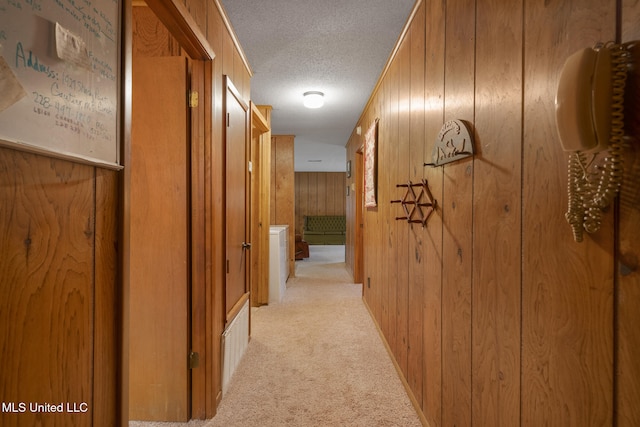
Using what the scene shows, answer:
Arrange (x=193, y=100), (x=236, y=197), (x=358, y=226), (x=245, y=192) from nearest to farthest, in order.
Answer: (x=193, y=100), (x=236, y=197), (x=245, y=192), (x=358, y=226)

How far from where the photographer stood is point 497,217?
1.06 m

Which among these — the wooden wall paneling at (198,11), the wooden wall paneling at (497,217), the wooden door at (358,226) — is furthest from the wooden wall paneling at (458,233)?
the wooden door at (358,226)

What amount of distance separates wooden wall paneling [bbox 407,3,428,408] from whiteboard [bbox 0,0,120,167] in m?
1.44

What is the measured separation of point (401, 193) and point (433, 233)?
639mm

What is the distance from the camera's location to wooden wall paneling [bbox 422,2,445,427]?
4.99ft

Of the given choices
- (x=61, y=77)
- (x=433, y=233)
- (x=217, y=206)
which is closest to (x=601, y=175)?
(x=433, y=233)

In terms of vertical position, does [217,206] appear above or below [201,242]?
above

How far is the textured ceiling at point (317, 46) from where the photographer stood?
6.43ft

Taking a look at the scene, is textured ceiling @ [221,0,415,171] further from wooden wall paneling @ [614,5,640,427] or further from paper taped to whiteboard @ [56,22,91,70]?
wooden wall paneling @ [614,5,640,427]

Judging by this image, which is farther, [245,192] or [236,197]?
[245,192]

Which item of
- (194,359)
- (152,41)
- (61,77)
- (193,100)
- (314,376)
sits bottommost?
(314,376)

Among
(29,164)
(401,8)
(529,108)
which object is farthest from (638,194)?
(401,8)

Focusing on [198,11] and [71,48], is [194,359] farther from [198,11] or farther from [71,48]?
[198,11]

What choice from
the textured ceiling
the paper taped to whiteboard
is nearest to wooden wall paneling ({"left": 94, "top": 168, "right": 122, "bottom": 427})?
the paper taped to whiteboard
